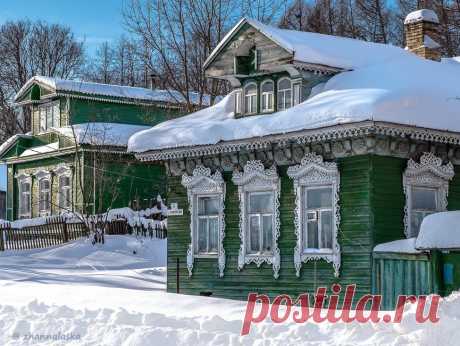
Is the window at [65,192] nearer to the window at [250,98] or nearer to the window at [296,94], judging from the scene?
the window at [250,98]

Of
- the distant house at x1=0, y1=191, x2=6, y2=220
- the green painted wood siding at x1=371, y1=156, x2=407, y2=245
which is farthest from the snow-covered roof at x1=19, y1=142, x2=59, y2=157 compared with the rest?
the green painted wood siding at x1=371, y1=156, x2=407, y2=245

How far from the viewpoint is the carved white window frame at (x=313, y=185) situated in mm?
18125

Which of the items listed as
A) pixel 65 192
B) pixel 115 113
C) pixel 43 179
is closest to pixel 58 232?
pixel 65 192

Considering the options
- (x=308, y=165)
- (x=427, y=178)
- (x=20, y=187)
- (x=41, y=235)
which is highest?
(x=20, y=187)

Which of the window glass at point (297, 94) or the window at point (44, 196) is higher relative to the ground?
the window glass at point (297, 94)

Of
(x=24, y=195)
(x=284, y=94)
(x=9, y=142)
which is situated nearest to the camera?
(x=284, y=94)

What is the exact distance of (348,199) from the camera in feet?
59.0

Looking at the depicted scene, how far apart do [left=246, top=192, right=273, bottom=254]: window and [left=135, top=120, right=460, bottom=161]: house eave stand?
108cm

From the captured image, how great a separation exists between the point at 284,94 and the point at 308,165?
2.28m

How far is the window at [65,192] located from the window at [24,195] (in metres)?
2.72

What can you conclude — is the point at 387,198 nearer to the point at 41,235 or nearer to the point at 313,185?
the point at 313,185

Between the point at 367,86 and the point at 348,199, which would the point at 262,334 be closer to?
the point at 348,199

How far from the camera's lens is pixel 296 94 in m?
19.8

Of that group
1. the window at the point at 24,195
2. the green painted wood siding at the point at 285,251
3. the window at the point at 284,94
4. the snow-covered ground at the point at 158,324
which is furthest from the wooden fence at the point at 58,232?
the snow-covered ground at the point at 158,324
